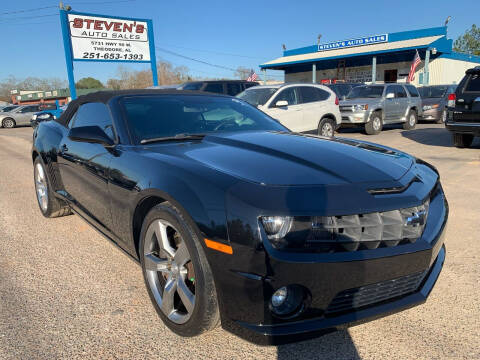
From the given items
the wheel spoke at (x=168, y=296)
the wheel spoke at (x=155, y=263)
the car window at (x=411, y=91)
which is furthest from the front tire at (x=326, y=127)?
the wheel spoke at (x=168, y=296)

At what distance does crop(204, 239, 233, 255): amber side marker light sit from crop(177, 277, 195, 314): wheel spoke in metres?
0.38

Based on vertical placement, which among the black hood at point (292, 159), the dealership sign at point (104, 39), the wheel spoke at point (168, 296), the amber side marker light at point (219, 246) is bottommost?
the wheel spoke at point (168, 296)

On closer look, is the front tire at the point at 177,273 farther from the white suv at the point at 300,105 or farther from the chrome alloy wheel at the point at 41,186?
the white suv at the point at 300,105

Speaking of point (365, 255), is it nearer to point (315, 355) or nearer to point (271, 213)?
point (271, 213)

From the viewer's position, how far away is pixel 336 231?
174cm

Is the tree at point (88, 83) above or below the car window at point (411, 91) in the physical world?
above

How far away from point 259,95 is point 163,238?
775 centimetres

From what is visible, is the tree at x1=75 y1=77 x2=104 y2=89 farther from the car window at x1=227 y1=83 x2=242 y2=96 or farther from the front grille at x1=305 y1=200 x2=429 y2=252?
the front grille at x1=305 y1=200 x2=429 y2=252

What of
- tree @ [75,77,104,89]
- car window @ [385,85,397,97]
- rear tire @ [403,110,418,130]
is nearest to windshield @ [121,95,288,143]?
car window @ [385,85,397,97]

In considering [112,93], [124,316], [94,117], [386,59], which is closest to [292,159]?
[124,316]

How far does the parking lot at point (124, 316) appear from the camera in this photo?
6.65ft

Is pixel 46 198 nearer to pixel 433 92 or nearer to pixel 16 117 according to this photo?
pixel 433 92

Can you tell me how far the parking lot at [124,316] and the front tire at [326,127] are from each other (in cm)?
626

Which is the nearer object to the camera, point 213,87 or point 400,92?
point 213,87
